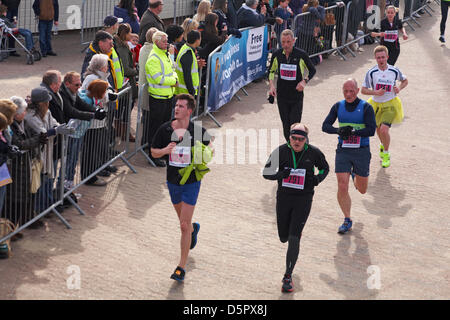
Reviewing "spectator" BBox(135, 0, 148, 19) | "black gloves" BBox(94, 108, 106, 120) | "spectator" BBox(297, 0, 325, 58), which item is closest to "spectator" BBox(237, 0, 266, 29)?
"spectator" BBox(297, 0, 325, 58)

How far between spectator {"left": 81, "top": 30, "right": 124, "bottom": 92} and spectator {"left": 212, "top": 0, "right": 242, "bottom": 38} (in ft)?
12.7

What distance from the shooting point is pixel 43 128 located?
29.7 feet

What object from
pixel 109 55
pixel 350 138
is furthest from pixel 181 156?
pixel 109 55

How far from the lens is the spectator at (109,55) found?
36.5 ft

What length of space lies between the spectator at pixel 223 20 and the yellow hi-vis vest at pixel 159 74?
139 inches

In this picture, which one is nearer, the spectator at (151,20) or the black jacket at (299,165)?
the black jacket at (299,165)

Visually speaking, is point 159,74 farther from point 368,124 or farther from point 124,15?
point 124,15

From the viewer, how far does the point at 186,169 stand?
8273mm

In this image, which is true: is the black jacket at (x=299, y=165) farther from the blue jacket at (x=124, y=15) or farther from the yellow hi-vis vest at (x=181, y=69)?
the blue jacket at (x=124, y=15)

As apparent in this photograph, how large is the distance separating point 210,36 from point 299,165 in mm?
6373

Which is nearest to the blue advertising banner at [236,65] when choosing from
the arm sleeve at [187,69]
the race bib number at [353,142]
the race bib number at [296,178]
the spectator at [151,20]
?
the spectator at [151,20]

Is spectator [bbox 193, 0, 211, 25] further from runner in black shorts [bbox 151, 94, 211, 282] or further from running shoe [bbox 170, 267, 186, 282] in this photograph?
running shoe [bbox 170, 267, 186, 282]

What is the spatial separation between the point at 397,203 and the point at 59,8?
36.8ft
